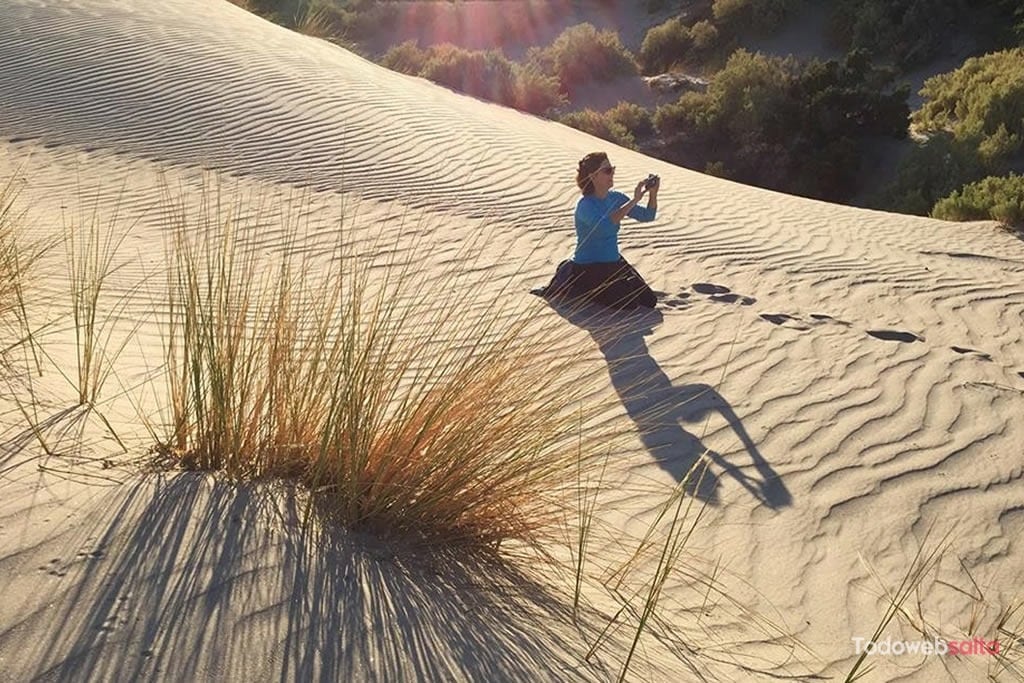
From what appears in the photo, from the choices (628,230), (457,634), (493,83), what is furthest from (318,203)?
(493,83)

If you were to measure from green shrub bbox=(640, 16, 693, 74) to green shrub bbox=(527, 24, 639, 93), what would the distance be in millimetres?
2316

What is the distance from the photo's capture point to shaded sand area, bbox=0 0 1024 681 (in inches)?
102

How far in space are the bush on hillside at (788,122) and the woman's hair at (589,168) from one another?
986 centimetres

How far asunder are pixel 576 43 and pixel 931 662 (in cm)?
2127

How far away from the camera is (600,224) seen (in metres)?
6.65

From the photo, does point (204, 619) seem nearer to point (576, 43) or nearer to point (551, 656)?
point (551, 656)

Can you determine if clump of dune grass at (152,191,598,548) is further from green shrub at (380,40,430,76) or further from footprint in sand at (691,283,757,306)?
green shrub at (380,40,430,76)

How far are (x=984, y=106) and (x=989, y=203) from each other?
15.2 feet

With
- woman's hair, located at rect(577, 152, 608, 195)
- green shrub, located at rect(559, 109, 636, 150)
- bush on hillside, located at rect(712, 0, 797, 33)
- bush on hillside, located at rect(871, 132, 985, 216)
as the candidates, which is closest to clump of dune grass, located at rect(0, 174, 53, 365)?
woman's hair, located at rect(577, 152, 608, 195)

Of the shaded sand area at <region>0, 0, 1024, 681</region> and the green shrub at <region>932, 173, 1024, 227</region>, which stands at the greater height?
the green shrub at <region>932, 173, 1024, 227</region>

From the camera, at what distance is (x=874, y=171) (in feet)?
50.9

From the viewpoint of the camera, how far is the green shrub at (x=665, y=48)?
25.3m

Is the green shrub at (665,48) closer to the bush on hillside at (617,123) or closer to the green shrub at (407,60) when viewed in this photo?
the green shrub at (407,60)

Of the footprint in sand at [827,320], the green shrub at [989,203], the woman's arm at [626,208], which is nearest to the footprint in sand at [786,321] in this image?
the footprint in sand at [827,320]
